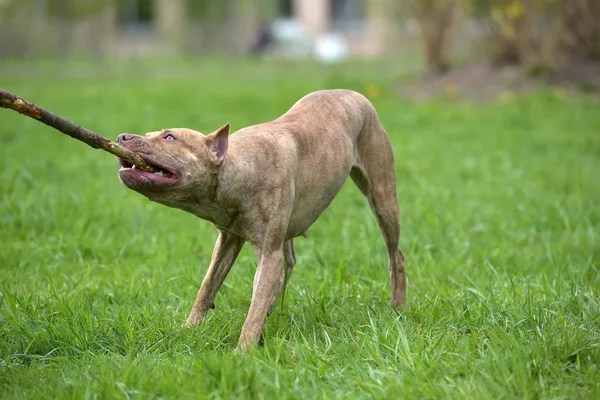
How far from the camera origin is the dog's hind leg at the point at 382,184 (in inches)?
185

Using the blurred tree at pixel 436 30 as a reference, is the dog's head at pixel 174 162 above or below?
above

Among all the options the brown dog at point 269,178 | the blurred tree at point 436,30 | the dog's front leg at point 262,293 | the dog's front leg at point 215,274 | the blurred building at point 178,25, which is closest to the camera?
the brown dog at point 269,178

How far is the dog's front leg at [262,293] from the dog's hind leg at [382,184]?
2.92 ft

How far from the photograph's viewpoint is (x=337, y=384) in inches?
138

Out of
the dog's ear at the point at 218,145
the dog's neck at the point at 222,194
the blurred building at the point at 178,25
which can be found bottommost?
the blurred building at the point at 178,25

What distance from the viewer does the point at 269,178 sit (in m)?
4.02

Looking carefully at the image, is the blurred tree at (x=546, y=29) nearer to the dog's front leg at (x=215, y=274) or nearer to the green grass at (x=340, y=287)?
the green grass at (x=340, y=287)

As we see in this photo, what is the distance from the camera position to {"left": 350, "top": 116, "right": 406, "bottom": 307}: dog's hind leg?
15.4 ft

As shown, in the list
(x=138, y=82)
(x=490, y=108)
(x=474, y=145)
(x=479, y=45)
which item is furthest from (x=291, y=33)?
(x=474, y=145)

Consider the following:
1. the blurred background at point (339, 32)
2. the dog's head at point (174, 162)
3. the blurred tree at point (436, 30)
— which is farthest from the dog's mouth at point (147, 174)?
the blurred tree at point (436, 30)

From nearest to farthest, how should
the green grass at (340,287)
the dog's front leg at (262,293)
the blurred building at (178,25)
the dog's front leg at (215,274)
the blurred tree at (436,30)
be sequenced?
the green grass at (340,287) < the dog's front leg at (262,293) < the dog's front leg at (215,274) < the blurred tree at (436,30) < the blurred building at (178,25)

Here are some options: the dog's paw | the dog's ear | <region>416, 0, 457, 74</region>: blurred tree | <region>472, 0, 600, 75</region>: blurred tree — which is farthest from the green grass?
<region>416, 0, 457, 74</region>: blurred tree

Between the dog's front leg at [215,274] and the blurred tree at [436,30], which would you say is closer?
the dog's front leg at [215,274]

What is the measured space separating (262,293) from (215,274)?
0.47 meters
